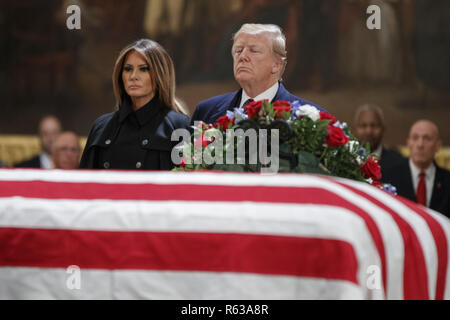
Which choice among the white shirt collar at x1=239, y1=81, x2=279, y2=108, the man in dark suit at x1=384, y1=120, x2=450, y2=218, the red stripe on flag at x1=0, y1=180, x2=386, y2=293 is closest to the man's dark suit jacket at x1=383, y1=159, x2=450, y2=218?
the man in dark suit at x1=384, y1=120, x2=450, y2=218

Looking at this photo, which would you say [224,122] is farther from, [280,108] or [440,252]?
[440,252]

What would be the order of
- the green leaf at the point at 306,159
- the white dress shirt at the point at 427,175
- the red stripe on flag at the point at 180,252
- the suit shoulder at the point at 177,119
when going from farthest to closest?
the white dress shirt at the point at 427,175 → the suit shoulder at the point at 177,119 → the green leaf at the point at 306,159 → the red stripe on flag at the point at 180,252

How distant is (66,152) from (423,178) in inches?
139

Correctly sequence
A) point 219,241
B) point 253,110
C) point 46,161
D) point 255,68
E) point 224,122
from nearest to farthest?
1. point 219,241
2. point 253,110
3. point 224,122
4. point 255,68
5. point 46,161

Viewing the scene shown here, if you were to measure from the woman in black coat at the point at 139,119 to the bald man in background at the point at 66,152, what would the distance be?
329cm

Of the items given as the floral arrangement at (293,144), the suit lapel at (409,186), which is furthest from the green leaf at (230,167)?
the suit lapel at (409,186)

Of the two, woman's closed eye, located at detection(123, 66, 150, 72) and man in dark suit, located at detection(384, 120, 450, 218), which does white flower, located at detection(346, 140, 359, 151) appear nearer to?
woman's closed eye, located at detection(123, 66, 150, 72)

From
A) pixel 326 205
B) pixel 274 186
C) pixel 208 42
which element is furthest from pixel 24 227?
pixel 208 42

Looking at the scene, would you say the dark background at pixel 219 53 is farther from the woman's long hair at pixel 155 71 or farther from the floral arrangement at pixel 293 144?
the floral arrangement at pixel 293 144

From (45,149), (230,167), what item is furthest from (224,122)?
(45,149)

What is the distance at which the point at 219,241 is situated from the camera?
2.13 metres

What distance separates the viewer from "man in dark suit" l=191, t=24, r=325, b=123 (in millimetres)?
3922

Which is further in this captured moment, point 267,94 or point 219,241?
point 267,94

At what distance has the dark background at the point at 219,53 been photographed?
1052cm
